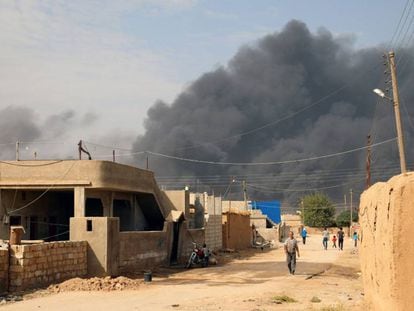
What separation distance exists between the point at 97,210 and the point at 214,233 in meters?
8.84

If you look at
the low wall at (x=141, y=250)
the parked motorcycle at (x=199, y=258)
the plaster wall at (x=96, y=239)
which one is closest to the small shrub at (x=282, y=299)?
the plaster wall at (x=96, y=239)

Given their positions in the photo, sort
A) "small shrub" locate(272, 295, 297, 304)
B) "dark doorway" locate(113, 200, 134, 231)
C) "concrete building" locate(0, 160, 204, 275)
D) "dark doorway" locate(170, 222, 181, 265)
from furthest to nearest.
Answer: "dark doorway" locate(113, 200, 134, 231), "dark doorway" locate(170, 222, 181, 265), "concrete building" locate(0, 160, 204, 275), "small shrub" locate(272, 295, 297, 304)

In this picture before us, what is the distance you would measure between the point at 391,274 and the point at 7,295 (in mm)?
13319

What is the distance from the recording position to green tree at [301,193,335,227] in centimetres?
10744

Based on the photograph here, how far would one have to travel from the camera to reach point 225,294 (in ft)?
57.4

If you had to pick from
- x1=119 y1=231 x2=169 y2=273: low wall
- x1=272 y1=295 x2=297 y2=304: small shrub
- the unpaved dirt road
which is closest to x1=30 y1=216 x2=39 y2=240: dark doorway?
x1=119 y1=231 x2=169 y2=273: low wall

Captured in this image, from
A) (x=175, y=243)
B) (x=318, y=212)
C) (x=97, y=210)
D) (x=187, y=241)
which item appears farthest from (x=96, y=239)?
(x=318, y=212)

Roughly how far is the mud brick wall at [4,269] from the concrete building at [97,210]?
4713mm

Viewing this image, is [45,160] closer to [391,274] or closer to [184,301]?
[184,301]

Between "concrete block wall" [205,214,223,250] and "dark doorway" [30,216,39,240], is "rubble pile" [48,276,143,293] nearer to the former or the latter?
"dark doorway" [30,216,39,240]

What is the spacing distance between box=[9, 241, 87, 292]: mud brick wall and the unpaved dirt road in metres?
1.13

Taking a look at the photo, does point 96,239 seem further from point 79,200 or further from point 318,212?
Answer: point 318,212

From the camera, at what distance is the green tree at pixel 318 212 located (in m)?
107

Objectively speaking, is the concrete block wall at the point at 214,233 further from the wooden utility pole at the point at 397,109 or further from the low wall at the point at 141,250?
the wooden utility pole at the point at 397,109
